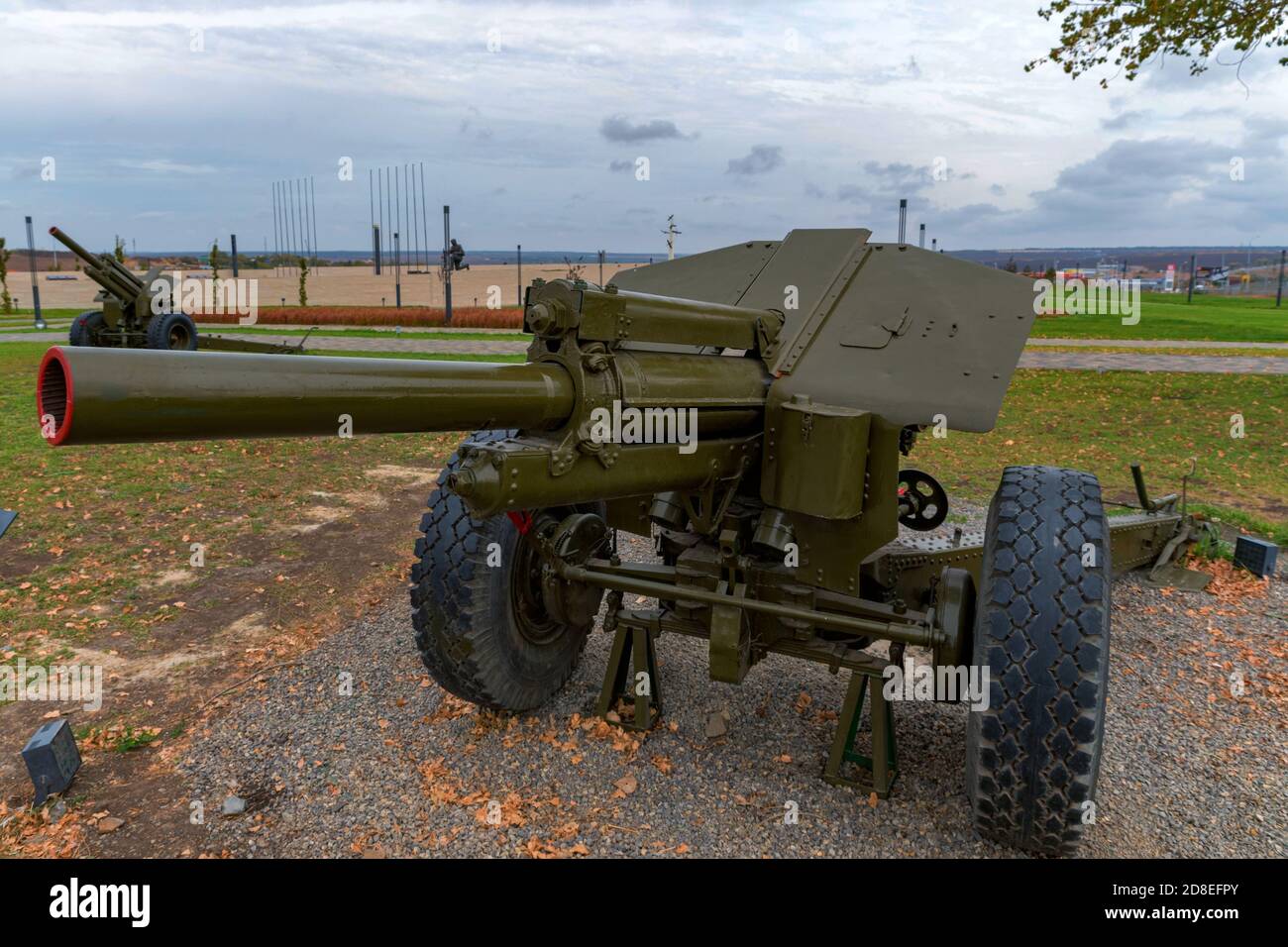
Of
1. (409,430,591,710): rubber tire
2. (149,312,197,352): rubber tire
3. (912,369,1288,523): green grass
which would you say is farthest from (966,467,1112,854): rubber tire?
(149,312,197,352): rubber tire

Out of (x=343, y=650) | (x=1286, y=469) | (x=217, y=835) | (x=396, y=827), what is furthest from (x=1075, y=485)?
(x=1286, y=469)

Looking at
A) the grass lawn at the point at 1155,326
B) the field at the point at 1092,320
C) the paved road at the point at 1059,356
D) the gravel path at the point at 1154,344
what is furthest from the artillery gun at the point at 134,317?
the gravel path at the point at 1154,344

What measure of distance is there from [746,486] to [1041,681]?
1379mm

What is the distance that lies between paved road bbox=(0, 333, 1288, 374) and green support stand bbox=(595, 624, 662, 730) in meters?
10.5

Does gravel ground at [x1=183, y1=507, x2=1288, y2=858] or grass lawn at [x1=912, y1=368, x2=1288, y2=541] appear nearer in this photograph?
gravel ground at [x1=183, y1=507, x2=1288, y2=858]

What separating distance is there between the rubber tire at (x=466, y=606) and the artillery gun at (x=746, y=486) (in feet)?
0.04

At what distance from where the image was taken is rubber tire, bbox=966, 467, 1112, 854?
2.94 metres

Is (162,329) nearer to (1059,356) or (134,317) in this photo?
(134,317)

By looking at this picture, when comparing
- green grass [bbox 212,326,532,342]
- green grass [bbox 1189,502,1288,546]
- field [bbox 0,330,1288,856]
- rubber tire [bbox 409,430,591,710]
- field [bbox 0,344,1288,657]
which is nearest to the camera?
rubber tire [bbox 409,430,591,710]

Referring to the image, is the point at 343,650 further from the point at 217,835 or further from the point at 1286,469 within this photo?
the point at 1286,469

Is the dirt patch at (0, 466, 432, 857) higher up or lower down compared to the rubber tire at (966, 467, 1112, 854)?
lower down

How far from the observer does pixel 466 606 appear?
3.85 metres

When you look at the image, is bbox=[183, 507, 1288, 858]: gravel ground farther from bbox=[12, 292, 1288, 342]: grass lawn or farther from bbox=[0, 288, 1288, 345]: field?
bbox=[12, 292, 1288, 342]: grass lawn

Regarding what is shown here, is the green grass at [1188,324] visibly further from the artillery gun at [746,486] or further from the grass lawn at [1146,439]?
the artillery gun at [746,486]
